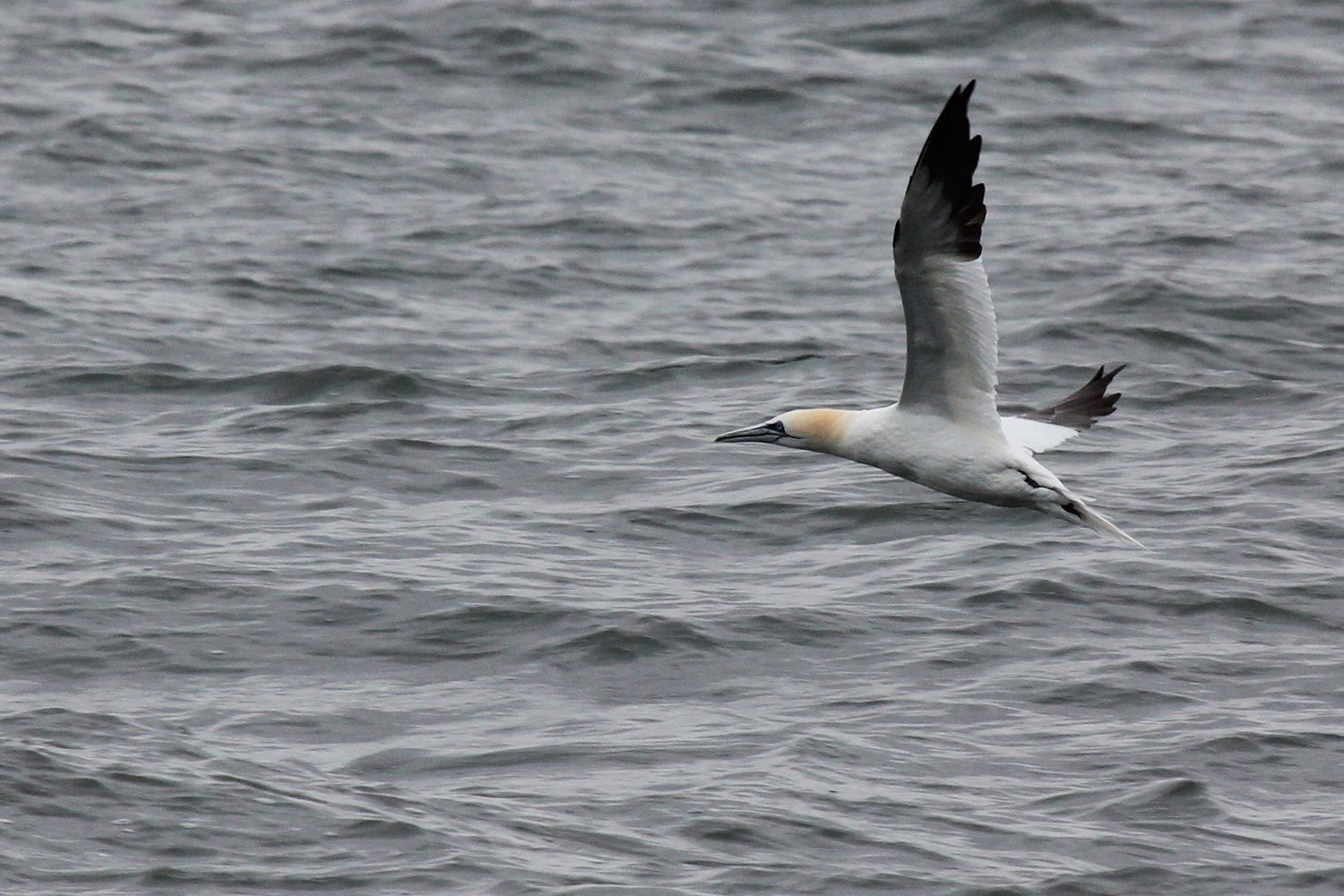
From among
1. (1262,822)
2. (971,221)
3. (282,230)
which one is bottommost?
(1262,822)

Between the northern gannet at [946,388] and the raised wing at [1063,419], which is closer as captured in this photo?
the northern gannet at [946,388]

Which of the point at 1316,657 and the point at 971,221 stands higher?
the point at 971,221

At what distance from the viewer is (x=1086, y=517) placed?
10289mm

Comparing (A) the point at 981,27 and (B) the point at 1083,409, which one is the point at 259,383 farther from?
(A) the point at 981,27

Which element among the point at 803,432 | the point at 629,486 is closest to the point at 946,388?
the point at 803,432

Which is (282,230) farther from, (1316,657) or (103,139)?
(1316,657)

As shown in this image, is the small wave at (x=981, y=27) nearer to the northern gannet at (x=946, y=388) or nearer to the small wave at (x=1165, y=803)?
the northern gannet at (x=946, y=388)

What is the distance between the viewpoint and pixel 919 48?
23844mm

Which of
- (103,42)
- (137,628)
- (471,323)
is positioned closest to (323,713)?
(137,628)

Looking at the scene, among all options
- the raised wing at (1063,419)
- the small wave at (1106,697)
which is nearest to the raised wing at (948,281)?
Result: the raised wing at (1063,419)

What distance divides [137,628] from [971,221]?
491cm

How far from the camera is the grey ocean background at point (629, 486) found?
9766 millimetres

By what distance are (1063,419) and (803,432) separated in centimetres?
178

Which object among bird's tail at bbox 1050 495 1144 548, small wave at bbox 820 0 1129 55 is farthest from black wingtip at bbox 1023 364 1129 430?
small wave at bbox 820 0 1129 55
